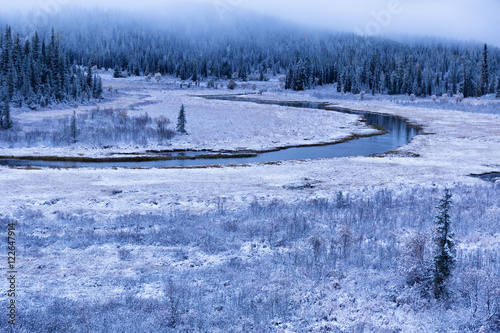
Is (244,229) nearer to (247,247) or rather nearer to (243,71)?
(247,247)

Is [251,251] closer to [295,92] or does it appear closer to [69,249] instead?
[69,249]

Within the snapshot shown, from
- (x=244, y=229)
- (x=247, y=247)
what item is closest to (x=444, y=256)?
(x=247, y=247)

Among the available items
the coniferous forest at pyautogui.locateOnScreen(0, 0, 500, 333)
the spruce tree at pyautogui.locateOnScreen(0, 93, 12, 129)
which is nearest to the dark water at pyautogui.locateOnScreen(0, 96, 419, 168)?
the coniferous forest at pyautogui.locateOnScreen(0, 0, 500, 333)

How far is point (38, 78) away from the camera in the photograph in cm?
6203

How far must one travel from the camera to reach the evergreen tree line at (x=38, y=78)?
57.6 m

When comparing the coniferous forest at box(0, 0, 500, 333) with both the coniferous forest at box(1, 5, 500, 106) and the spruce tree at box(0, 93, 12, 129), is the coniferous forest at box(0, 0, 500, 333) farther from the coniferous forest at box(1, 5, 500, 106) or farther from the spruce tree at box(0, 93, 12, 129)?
the coniferous forest at box(1, 5, 500, 106)

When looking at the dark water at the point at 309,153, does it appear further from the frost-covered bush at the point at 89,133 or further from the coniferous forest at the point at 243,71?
the coniferous forest at the point at 243,71

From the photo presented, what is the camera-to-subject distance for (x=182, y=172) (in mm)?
26391

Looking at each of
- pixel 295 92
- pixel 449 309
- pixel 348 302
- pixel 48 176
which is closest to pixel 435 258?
pixel 449 309

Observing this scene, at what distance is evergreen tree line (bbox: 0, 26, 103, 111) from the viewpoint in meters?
57.6

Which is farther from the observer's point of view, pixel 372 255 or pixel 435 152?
pixel 435 152

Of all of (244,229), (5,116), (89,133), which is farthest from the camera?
(5,116)

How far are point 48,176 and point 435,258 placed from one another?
22.0 meters

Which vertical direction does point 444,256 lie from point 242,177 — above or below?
above
